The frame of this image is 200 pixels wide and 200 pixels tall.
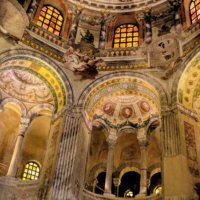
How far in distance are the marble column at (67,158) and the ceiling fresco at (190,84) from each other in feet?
14.9

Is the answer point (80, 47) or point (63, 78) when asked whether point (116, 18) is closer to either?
point (80, 47)

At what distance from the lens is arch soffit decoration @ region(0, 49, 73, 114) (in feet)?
50.5

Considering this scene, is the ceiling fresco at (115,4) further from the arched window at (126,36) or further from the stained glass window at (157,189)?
the stained glass window at (157,189)

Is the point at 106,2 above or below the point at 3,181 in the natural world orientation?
above

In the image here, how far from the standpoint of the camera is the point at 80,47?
16969 mm

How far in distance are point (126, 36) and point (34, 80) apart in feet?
17.8

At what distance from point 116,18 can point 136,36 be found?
1.71 metres

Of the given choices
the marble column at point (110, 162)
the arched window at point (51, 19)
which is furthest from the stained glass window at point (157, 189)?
the arched window at point (51, 19)

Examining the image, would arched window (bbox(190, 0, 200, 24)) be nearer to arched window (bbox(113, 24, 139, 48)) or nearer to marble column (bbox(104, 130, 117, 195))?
arched window (bbox(113, 24, 139, 48))

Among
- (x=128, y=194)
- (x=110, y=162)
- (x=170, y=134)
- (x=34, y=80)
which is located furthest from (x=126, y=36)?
(x=128, y=194)

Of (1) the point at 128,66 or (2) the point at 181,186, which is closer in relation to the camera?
(2) the point at 181,186

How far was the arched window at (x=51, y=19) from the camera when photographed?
17478 millimetres

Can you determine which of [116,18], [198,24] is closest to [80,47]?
[116,18]

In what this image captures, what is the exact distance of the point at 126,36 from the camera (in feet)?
60.0
